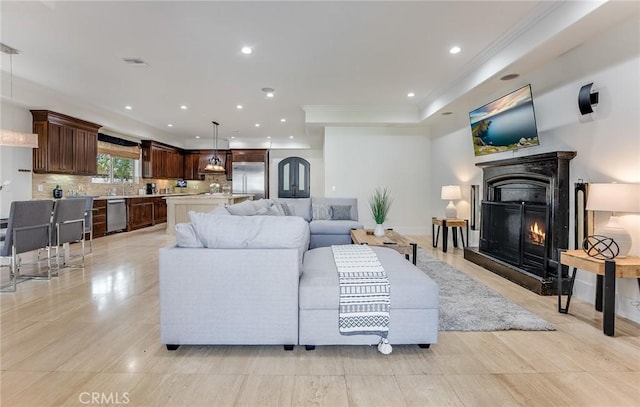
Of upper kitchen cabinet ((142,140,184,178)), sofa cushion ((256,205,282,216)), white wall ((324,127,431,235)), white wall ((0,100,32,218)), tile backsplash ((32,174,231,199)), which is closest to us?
sofa cushion ((256,205,282,216))

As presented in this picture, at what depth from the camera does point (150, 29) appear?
3.43 m

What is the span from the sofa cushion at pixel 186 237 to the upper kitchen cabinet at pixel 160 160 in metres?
8.24

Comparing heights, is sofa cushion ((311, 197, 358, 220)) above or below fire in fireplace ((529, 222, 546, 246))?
above

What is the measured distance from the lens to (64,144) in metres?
6.27

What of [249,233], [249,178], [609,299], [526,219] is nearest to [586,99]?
[526,219]

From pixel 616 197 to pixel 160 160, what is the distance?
10.3 m

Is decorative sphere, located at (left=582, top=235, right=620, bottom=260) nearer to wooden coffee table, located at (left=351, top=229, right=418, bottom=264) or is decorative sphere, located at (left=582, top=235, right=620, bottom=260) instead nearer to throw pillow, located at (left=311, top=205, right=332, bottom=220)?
wooden coffee table, located at (left=351, top=229, right=418, bottom=264)

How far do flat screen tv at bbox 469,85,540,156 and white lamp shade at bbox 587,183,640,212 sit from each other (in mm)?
1338

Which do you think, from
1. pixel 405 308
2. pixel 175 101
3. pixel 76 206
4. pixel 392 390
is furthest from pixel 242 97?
pixel 392 390

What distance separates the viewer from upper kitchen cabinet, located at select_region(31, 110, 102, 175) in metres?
5.85

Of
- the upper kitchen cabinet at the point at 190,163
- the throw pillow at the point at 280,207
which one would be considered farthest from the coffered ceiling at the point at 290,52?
the upper kitchen cabinet at the point at 190,163

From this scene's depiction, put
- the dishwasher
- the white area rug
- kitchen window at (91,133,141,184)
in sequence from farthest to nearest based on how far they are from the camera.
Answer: kitchen window at (91,133,141,184) → the dishwasher → the white area rug

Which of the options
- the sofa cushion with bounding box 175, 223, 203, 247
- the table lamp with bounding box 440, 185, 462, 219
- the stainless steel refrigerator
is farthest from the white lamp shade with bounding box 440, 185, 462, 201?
the stainless steel refrigerator

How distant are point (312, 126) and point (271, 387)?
6.22 metres
